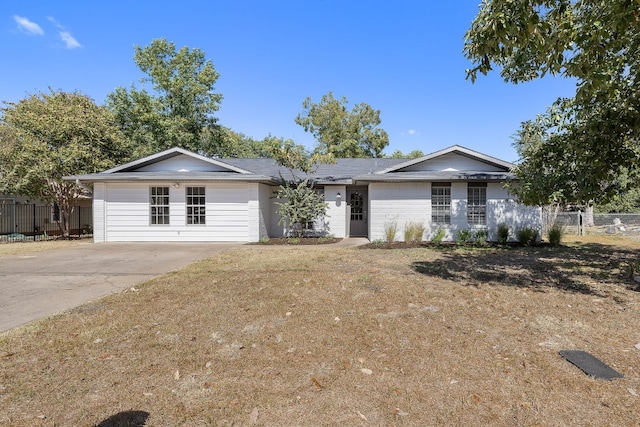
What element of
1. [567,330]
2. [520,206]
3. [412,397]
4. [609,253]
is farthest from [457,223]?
[412,397]

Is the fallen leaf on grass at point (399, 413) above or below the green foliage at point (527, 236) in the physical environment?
below

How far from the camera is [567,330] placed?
13.1ft

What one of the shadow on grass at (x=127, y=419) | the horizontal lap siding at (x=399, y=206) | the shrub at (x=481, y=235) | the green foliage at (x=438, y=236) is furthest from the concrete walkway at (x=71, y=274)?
the shrub at (x=481, y=235)

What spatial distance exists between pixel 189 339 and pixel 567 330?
4440mm

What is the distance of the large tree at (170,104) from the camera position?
22641 mm

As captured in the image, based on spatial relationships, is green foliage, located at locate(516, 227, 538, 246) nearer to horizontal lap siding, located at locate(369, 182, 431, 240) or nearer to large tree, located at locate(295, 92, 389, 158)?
horizontal lap siding, located at locate(369, 182, 431, 240)

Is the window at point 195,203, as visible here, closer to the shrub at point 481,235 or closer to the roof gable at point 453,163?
the roof gable at point 453,163

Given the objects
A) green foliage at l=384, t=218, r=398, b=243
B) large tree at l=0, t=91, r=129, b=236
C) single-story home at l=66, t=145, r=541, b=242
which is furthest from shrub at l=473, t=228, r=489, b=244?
large tree at l=0, t=91, r=129, b=236

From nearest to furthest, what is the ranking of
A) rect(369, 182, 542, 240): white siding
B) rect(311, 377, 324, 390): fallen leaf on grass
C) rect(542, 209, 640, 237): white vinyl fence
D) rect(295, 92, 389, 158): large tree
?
rect(311, 377, 324, 390): fallen leaf on grass, rect(369, 182, 542, 240): white siding, rect(542, 209, 640, 237): white vinyl fence, rect(295, 92, 389, 158): large tree

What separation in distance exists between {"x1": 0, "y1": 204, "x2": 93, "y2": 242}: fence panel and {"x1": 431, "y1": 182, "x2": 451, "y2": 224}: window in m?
17.7

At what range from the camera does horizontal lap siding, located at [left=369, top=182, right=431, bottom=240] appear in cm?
1394

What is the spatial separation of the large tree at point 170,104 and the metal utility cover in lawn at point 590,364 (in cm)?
2370

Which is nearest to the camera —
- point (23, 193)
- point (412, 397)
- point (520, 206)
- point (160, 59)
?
point (412, 397)

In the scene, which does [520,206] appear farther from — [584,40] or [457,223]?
[584,40]
